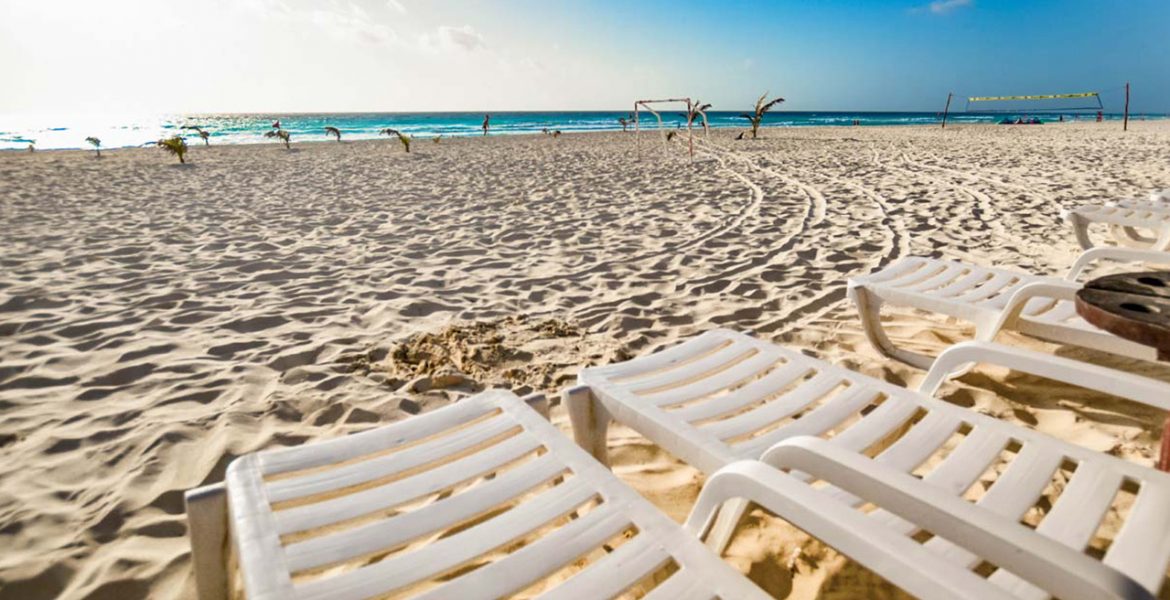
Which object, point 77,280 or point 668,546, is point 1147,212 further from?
point 77,280

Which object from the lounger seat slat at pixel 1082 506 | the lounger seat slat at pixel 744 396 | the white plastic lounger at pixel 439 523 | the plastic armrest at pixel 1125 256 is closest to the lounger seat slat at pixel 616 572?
the white plastic lounger at pixel 439 523

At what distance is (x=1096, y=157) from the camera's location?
10672 millimetres

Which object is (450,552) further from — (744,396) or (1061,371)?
(1061,371)

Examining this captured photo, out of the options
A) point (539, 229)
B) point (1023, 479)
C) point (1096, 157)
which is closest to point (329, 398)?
point (1023, 479)

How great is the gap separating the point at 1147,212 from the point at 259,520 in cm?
504

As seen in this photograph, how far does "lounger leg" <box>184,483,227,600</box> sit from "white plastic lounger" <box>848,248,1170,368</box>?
2.41 meters

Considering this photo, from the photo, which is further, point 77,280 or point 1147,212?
point 77,280

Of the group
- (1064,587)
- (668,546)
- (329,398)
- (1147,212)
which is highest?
(1147,212)

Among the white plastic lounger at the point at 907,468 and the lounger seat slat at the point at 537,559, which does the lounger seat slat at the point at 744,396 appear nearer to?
the white plastic lounger at the point at 907,468

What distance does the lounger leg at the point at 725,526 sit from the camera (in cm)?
133

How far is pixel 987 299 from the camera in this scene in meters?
2.46

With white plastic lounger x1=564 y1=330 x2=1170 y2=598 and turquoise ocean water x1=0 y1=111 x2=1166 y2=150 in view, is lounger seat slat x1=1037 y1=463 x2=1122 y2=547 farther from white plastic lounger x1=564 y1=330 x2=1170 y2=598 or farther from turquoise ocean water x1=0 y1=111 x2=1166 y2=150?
turquoise ocean water x1=0 y1=111 x2=1166 y2=150

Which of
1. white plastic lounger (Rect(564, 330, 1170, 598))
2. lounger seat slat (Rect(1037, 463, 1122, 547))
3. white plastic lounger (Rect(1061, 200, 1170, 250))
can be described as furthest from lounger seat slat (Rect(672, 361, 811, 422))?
white plastic lounger (Rect(1061, 200, 1170, 250))

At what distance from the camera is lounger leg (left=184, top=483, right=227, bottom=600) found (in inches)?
49.5
